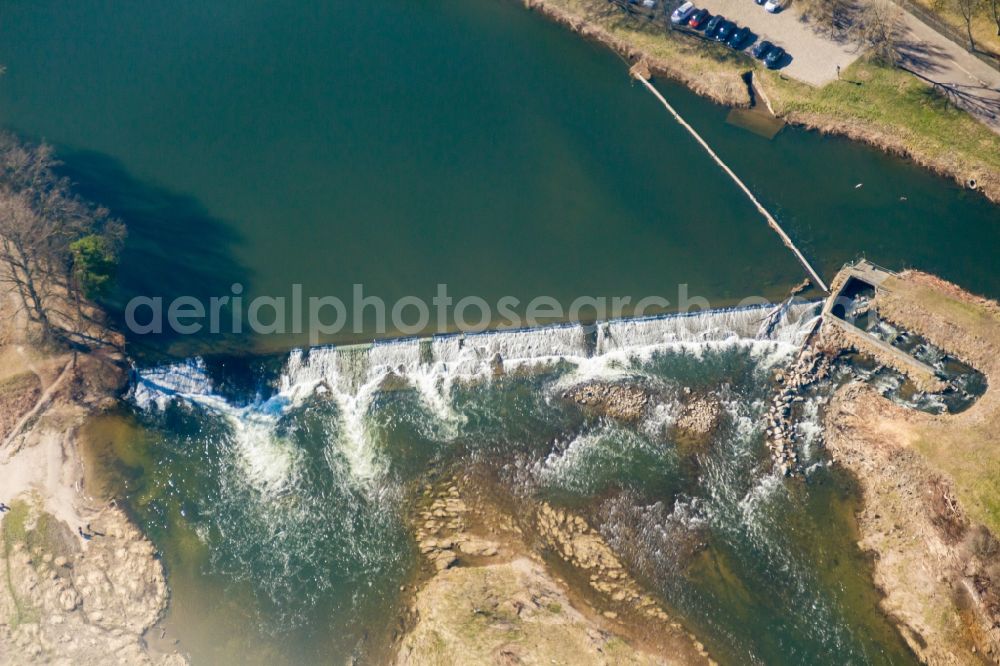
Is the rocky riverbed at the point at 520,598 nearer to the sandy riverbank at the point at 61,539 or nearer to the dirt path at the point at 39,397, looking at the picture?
the sandy riverbank at the point at 61,539

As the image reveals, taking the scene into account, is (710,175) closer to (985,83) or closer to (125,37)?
(985,83)

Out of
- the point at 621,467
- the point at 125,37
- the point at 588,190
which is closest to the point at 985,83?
the point at 588,190

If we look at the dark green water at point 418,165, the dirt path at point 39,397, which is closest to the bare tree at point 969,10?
the dark green water at point 418,165

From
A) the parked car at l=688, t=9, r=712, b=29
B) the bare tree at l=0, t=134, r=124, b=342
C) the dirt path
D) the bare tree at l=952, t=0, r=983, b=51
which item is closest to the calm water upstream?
the bare tree at l=0, t=134, r=124, b=342

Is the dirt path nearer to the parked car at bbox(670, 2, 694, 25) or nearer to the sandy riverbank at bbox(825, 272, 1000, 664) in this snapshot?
the sandy riverbank at bbox(825, 272, 1000, 664)

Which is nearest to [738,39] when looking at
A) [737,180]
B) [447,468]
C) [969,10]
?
[737,180]

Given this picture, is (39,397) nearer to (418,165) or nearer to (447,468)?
(447,468)
